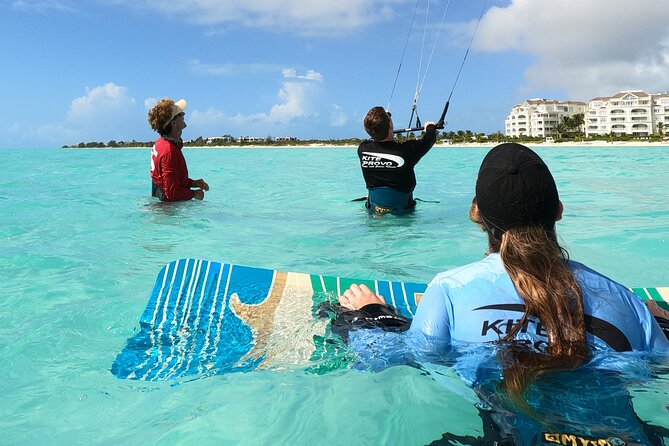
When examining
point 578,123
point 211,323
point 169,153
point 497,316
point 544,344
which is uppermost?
point 578,123

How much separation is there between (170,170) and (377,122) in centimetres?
281

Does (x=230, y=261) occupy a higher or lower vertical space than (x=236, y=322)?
lower

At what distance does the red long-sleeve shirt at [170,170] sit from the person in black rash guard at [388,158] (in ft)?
8.02

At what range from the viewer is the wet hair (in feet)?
23.6

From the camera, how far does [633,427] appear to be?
6.18ft

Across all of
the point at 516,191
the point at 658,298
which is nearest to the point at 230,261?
the point at 658,298

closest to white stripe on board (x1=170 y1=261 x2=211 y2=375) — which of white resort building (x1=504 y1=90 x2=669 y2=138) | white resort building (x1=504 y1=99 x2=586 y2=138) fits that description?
white resort building (x1=504 y1=90 x2=669 y2=138)

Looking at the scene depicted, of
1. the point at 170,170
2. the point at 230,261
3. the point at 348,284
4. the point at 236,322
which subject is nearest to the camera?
the point at 236,322

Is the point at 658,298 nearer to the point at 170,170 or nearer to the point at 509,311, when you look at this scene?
the point at 509,311

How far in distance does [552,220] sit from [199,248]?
188 inches

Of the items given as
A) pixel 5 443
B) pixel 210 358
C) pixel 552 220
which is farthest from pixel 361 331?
pixel 5 443

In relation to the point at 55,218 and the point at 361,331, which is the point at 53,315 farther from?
the point at 55,218

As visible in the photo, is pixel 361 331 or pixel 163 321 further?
pixel 163 321

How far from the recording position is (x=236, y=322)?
3.16m
